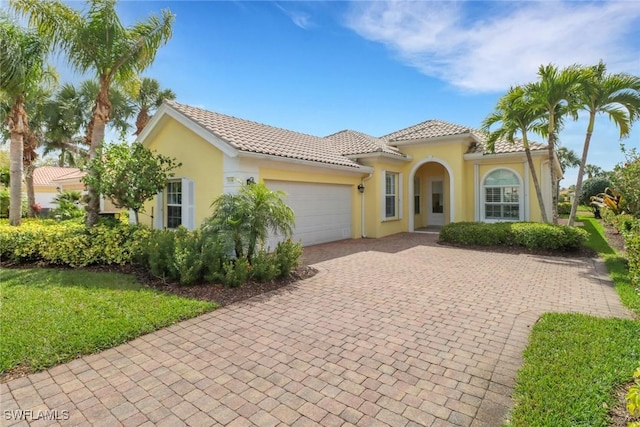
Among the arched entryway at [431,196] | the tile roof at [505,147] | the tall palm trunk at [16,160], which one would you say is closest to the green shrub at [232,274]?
the tall palm trunk at [16,160]

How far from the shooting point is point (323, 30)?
11.2 m

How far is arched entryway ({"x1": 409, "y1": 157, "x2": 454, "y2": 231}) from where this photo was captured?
64.6 feet

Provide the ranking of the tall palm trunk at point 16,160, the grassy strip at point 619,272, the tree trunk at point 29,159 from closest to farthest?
the grassy strip at point 619,272, the tall palm trunk at point 16,160, the tree trunk at point 29,159

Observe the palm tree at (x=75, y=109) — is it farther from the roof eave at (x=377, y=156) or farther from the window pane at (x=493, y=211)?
the window pane at (x=493, y=211)

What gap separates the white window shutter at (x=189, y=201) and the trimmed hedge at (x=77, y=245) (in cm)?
145

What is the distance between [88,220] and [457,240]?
13337 millimetres

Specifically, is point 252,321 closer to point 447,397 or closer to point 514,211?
point 447,397

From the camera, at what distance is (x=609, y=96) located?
39.7ft

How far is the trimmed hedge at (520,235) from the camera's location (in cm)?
1144

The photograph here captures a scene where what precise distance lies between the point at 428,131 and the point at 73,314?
55.2 ft

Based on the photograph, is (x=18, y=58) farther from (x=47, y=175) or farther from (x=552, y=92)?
(x=47, y=175)

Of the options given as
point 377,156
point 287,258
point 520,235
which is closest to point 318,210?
point 377,156

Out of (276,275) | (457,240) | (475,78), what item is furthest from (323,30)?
(457,240)

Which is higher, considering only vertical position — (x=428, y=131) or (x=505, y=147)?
(x=428, y=131)
